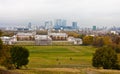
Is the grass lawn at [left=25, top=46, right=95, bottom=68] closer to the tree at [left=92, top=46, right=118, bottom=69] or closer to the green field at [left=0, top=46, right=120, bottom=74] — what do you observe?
the green field at [left=0, top=46, right=120, bottom=74]

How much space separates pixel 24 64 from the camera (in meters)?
40.2

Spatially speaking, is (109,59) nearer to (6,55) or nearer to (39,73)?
(39,73)

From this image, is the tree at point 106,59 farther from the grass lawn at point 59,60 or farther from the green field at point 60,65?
the grass lawn at point 59,60

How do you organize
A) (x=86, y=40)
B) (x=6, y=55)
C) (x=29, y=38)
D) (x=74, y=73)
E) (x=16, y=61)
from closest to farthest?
(x=6, y=55), (x=74, y=73), (x=16, y=61), (x=86, y=40), (x=29, y=38)

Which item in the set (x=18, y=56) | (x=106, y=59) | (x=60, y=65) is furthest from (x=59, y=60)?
(x=18, y=56)

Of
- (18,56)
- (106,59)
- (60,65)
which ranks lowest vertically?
(60,65)

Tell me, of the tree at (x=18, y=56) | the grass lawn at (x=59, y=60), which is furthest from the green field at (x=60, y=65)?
the tree at (x=18, y=56)

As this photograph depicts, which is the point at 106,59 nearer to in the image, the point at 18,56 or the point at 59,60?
the point at 18,56

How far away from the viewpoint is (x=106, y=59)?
40.9 m

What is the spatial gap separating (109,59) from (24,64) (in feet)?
34.5

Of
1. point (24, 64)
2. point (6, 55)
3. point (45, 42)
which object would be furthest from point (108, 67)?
point (45, 42)

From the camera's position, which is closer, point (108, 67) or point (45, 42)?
point (108, 67)

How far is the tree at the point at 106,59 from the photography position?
40938mm

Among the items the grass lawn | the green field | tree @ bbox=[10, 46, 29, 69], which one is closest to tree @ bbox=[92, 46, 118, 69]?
the green field
